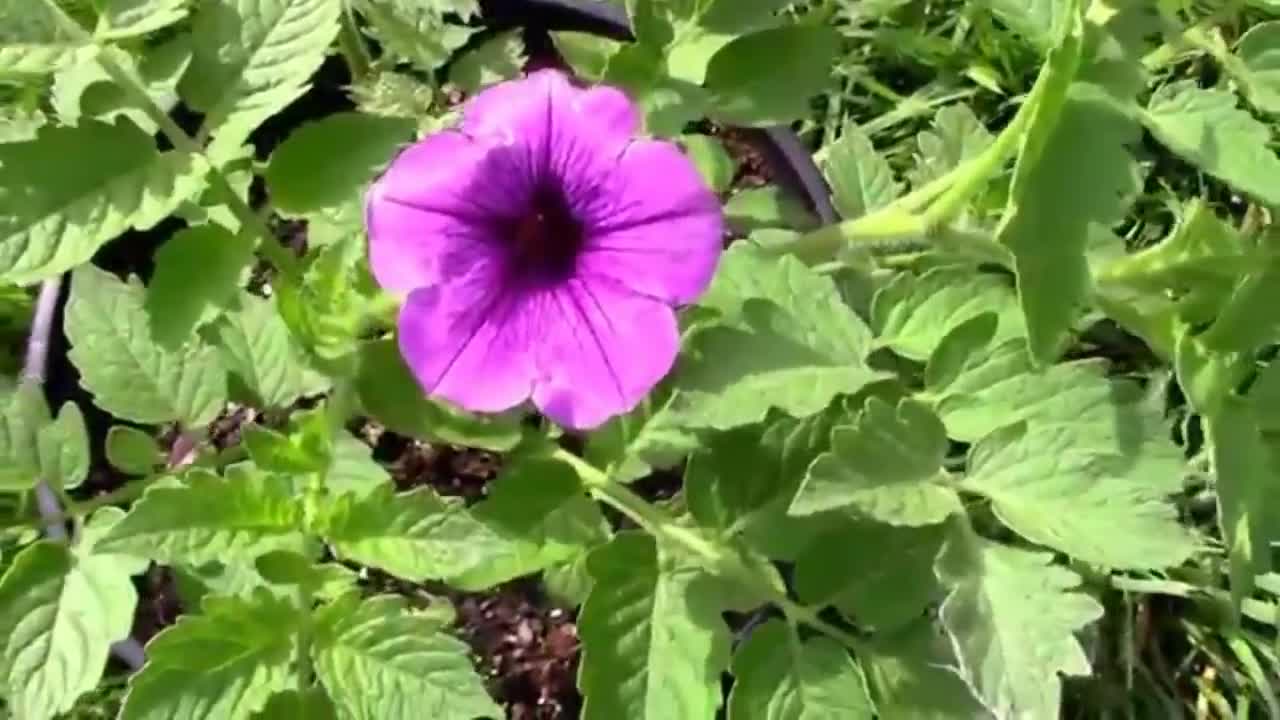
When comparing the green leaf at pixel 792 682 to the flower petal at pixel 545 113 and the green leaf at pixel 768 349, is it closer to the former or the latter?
the green leaf at pixel 768 349

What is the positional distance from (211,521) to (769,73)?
1.27 ft

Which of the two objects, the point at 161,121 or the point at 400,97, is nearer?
the point at 161,121

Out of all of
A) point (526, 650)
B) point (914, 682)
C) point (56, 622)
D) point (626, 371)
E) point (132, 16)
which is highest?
point (132, 16)

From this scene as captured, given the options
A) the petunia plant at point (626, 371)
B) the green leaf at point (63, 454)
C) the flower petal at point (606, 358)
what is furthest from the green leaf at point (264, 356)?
the flower petal at point (606, 358)

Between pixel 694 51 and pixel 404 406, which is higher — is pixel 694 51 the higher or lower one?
the higher one

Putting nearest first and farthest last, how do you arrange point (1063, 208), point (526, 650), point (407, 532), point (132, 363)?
point (1063, 208) → point (407, 532) → point (132, 363) → point (526, 650)

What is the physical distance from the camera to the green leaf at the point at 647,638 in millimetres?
859

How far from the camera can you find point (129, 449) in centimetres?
93

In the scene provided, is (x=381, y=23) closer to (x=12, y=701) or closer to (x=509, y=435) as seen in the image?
(x=509, y=435)

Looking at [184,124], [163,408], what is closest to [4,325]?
[184,124]

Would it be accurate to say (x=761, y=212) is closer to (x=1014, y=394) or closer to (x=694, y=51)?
(x=694, y=51)

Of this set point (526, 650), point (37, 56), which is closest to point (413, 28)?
point (37, 56)

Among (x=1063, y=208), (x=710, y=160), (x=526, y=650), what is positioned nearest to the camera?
(x=1063, y=208)

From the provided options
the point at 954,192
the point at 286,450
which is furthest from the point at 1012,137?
the point at 286,450
